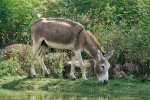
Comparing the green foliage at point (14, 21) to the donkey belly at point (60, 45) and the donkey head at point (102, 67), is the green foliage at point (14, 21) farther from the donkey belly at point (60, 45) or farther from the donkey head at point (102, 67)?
the donkey head at point (102, 67)

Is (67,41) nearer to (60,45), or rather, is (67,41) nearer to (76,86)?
(60,45)

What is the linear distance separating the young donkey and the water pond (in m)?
2.20

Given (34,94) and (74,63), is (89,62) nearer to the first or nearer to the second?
(74,63)

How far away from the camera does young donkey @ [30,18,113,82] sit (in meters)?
23.7

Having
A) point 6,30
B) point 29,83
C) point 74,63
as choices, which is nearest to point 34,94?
point 29,83

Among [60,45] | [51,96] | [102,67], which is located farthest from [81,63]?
[51,96]

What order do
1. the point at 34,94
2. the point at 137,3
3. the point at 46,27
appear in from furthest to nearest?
the point at 137,3 < the point at 46,27 < the point at 34,94

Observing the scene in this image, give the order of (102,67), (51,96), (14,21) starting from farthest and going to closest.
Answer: (14,21)
(102,67)
(51,96)

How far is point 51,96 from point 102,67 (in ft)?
12.0

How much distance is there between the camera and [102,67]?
23625 mm

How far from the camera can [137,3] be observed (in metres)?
27.9

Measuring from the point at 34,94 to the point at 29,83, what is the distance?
242 cm

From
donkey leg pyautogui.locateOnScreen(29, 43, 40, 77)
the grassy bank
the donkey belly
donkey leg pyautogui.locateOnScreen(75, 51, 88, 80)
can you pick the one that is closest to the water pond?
the grassy bank

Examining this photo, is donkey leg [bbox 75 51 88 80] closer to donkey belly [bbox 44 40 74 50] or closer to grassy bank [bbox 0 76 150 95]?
grassy bank [bbox 0 76 150 95]
